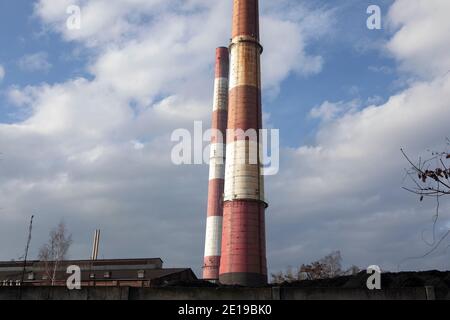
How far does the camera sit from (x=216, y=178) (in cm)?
3934

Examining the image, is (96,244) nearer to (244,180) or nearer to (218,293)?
(244,180)

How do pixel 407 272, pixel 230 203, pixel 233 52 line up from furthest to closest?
pixel 233 52
pixel 230 203
pixel 407 272

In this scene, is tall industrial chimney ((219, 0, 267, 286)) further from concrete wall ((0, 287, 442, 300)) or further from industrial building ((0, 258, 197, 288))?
concrete wall ((0, 287, 442, 300))

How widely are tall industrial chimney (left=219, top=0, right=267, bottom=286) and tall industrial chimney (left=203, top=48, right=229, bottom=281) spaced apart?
24.8 ft

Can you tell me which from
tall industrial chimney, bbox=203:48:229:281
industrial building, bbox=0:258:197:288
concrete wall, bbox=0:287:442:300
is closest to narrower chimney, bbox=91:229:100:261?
industrial building, bbox=0:258:197:288

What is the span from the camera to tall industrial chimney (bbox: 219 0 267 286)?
28.3 metres

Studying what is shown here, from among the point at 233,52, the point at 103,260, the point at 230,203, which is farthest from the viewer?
the point at 103,260

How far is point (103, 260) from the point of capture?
44.3 m

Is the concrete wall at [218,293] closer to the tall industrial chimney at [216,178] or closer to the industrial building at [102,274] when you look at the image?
the industrial building at [102,274]
